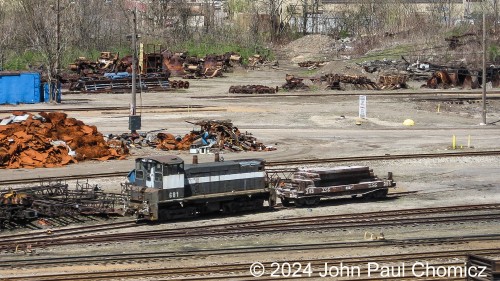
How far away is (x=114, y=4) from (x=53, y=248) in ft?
344

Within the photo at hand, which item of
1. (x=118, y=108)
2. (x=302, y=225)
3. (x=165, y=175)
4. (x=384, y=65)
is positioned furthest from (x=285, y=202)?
(x=384, y=65)

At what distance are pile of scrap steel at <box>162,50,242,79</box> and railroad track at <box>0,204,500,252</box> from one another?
2618 inches

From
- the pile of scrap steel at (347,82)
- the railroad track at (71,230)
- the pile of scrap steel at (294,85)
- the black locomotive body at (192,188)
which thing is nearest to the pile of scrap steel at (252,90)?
the pile of scrap steel at (294,85)

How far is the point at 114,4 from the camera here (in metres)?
128

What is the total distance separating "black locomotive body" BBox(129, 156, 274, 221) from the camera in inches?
1195

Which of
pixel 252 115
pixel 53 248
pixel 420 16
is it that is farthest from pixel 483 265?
pixel 420 16

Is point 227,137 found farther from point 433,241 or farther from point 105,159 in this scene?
point 433,241

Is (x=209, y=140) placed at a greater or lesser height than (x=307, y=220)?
greater

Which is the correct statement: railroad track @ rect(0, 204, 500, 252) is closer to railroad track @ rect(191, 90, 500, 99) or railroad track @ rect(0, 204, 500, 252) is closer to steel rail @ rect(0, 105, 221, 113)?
steel rail @ rect(0, 105, 221, 113)

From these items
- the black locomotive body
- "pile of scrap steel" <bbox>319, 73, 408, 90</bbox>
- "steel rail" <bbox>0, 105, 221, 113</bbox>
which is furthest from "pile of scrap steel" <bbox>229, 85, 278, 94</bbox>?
the black locomotive body

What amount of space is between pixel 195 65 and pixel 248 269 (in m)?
79.1

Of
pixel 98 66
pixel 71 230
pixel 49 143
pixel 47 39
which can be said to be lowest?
pixel 71 230

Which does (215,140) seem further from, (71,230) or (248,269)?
(248,269)

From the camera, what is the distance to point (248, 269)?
23359mm
